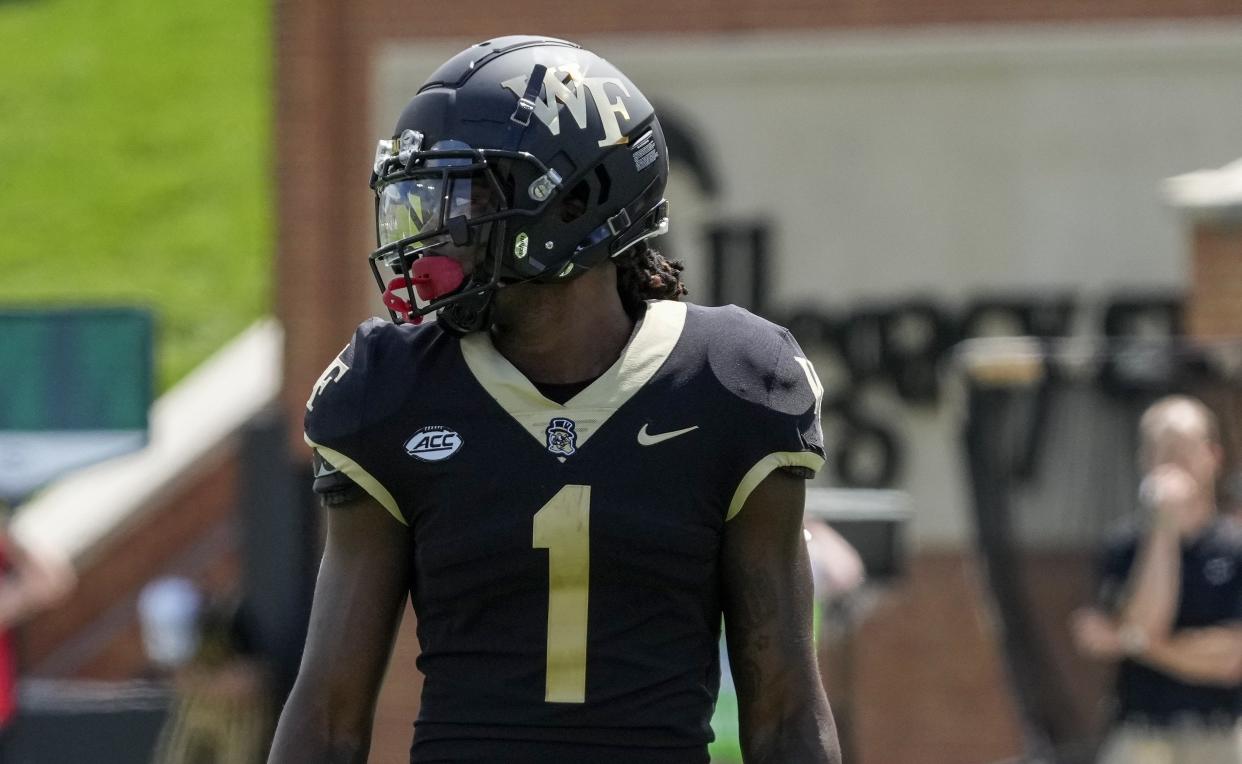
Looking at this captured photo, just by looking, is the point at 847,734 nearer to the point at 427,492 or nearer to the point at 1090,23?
the point at 1090,23

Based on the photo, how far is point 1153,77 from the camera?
35.2 ft

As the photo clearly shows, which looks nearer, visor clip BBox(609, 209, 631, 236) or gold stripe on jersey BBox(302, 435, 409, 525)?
gold stripe on jersey BBox(302, 435, 409, 525)

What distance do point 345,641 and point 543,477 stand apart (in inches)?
13.8

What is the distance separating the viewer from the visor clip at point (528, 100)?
2.65m

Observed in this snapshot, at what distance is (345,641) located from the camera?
2.70 m

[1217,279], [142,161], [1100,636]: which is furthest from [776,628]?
[142,161]

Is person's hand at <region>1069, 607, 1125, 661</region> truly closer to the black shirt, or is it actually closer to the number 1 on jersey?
the black shirt

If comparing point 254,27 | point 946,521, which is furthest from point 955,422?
point 254,27

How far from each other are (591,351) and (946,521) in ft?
27.0

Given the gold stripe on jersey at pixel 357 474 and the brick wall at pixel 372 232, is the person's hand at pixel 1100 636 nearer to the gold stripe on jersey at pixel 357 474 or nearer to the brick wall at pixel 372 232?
the brick wall at pixel 372 232

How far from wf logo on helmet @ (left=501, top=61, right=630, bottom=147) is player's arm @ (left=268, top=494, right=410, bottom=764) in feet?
1.82

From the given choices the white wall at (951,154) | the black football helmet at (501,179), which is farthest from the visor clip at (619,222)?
the white wall at (951,154)

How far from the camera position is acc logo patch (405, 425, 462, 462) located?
2631 millimetres

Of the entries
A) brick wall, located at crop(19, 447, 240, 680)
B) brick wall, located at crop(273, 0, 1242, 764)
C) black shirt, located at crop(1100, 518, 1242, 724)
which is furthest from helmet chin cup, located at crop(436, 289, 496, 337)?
brick wall, located at crop(19, 447, 240, 680)
